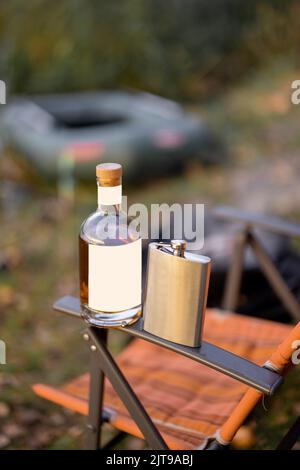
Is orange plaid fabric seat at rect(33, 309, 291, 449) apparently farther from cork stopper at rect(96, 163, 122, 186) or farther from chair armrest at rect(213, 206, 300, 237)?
cork stopper at rect(96, 163, 122, 186)

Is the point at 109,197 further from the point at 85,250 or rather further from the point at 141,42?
the point at 141,42

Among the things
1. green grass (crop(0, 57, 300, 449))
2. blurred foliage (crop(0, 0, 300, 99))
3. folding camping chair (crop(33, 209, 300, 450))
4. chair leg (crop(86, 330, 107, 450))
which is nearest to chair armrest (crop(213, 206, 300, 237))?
folding camping chair (crop(33, 209, 300, 450))

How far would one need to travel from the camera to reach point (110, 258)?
1369 millimetres

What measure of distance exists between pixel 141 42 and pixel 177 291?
6.22 metres

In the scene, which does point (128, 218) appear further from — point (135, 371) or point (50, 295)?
point (50, 295)

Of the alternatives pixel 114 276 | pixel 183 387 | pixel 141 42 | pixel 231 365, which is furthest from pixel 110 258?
pixel 141 42

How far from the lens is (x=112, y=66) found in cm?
708

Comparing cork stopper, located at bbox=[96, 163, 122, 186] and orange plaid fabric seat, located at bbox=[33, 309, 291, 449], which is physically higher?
cork stopper, located at bbox=[96, 163, 122, 186]

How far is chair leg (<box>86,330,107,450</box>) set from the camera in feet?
5.15

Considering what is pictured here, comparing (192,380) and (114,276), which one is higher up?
(114,276)

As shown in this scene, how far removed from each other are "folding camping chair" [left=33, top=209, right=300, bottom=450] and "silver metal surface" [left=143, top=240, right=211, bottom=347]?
3 cm

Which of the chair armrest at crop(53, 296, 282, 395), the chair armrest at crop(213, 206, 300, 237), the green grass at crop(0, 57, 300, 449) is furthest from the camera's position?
the green grass at crop(0, 57, 300, 449)

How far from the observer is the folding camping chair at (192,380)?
4.42ft

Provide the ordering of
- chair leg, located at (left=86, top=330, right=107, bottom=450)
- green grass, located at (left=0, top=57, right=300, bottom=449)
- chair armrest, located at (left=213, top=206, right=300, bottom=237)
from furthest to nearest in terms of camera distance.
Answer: green grass, located at (left=0, top=57, right=300, bottom=449) → chair armrest, located at (left=213, top=206, right=300, bottom=237) → chair leg, located at (left=86, top=330, right=107, bottom=450)
